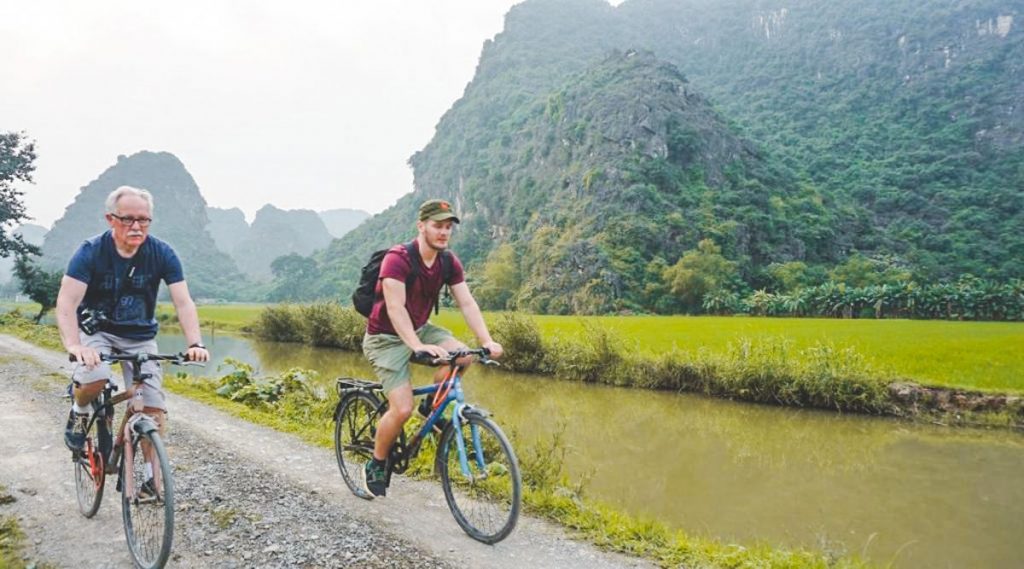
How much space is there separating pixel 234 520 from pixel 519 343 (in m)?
16.3

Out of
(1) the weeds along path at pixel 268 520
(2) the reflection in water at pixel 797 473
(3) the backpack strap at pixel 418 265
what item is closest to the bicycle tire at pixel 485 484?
(1) the weeds along path at pixel 268 520

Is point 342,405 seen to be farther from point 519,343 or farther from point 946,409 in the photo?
point 519,343

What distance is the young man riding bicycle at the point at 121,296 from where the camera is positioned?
3.56 meters

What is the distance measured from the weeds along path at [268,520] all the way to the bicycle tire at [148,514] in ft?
0.76

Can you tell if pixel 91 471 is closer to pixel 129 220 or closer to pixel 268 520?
pixel 268 520

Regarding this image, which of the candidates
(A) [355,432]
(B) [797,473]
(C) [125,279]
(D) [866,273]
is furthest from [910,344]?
(D) [866,273]

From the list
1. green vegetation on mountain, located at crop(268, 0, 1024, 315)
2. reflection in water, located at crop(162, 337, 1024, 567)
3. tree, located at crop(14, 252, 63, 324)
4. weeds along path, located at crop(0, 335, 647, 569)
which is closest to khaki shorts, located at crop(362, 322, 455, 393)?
weeds along path, located at crop(0, 335, 647, 569)

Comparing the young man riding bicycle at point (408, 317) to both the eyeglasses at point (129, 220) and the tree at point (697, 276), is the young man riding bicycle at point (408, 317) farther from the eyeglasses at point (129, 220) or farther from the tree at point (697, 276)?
the tree at point (697, 276)

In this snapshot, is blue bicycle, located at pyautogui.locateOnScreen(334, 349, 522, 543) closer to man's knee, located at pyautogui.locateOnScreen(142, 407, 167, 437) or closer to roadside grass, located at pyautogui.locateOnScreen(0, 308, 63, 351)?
man's knee, located at pyautogui.locateOnScreen(142, 407, 167, 437)

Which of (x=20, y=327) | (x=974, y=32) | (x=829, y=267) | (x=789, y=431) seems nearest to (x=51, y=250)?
(x=20, y=327)

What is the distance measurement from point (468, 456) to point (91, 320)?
2.59 m

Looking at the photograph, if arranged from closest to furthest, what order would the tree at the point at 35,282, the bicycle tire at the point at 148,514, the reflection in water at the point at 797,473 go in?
the bicycle tire at the point at 148,514
the reflection in water at the point at 797,473
the tree at the point at 35,282

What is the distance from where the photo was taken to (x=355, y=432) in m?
5.17

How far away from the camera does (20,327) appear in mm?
24422
